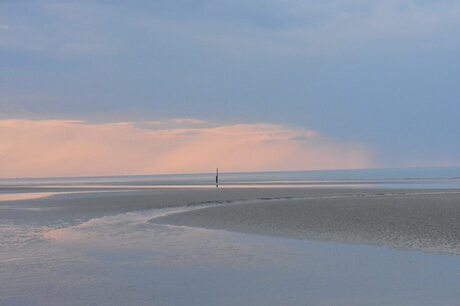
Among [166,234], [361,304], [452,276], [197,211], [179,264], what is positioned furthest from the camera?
[197,211]

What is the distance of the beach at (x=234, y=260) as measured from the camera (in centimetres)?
1180

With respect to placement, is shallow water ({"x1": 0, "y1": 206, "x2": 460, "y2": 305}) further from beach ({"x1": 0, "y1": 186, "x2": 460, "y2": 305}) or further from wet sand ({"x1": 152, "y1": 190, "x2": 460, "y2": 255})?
wet sand ({"x1": 152, "y1": 190, "x2": 460, "y2": 255})

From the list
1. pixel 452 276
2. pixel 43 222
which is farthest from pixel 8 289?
pixel 43 222

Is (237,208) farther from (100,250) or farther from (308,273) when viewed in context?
(308,273)

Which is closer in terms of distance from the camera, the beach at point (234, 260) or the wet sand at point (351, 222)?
the beach at point (234, 260)

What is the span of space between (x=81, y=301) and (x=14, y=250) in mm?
7516

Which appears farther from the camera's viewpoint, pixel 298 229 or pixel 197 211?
pixel 197 211

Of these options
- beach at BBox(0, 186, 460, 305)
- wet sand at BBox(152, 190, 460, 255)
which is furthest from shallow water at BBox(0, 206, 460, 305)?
wet sand at BBox(152, 190, 460, 255)

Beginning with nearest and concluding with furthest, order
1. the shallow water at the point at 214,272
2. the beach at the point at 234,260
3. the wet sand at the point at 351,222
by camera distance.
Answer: the shallow water at the point at 214,272, the beach at the point at 234,260, the wet sand at the point at 351,222

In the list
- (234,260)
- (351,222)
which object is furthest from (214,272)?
(351,222)

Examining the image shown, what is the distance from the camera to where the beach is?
1180cm

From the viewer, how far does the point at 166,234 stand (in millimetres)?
22297

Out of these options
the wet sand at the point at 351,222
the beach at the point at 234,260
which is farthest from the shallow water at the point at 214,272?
the wet sand at the point at 351,222

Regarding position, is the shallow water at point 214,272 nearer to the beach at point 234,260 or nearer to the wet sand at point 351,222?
the beach at point 234,260
